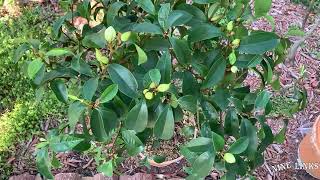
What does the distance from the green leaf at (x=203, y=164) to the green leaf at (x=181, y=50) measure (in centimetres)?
26

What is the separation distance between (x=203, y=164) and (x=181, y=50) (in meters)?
0.30

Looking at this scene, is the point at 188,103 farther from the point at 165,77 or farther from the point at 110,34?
the point at 110,34

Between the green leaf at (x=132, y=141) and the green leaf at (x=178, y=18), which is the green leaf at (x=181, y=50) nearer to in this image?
the green leaf at (x=178, y=18)

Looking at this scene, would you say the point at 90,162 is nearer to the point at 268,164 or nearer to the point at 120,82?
the point at 268,164

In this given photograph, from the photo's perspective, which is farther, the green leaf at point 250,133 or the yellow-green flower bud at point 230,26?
the green leaf at point 250,133

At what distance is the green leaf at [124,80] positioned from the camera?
117cm

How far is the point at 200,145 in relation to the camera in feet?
4.18

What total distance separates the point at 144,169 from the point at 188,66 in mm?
1083

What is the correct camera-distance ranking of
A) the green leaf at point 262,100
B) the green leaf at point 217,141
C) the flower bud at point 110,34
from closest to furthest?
the flower bud at point 110,34 → the green leaf at point 217,141 → the green leaf at point 262,100

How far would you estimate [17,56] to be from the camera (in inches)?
54.2

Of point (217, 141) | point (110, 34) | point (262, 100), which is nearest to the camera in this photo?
point (110, 34)

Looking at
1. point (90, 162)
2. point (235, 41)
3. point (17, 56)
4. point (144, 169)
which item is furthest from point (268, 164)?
point (17, 56)

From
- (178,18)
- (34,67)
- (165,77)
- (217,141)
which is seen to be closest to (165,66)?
(165,77)

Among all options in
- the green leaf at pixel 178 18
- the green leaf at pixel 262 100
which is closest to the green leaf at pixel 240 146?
the green leaf at pixel 262 100
